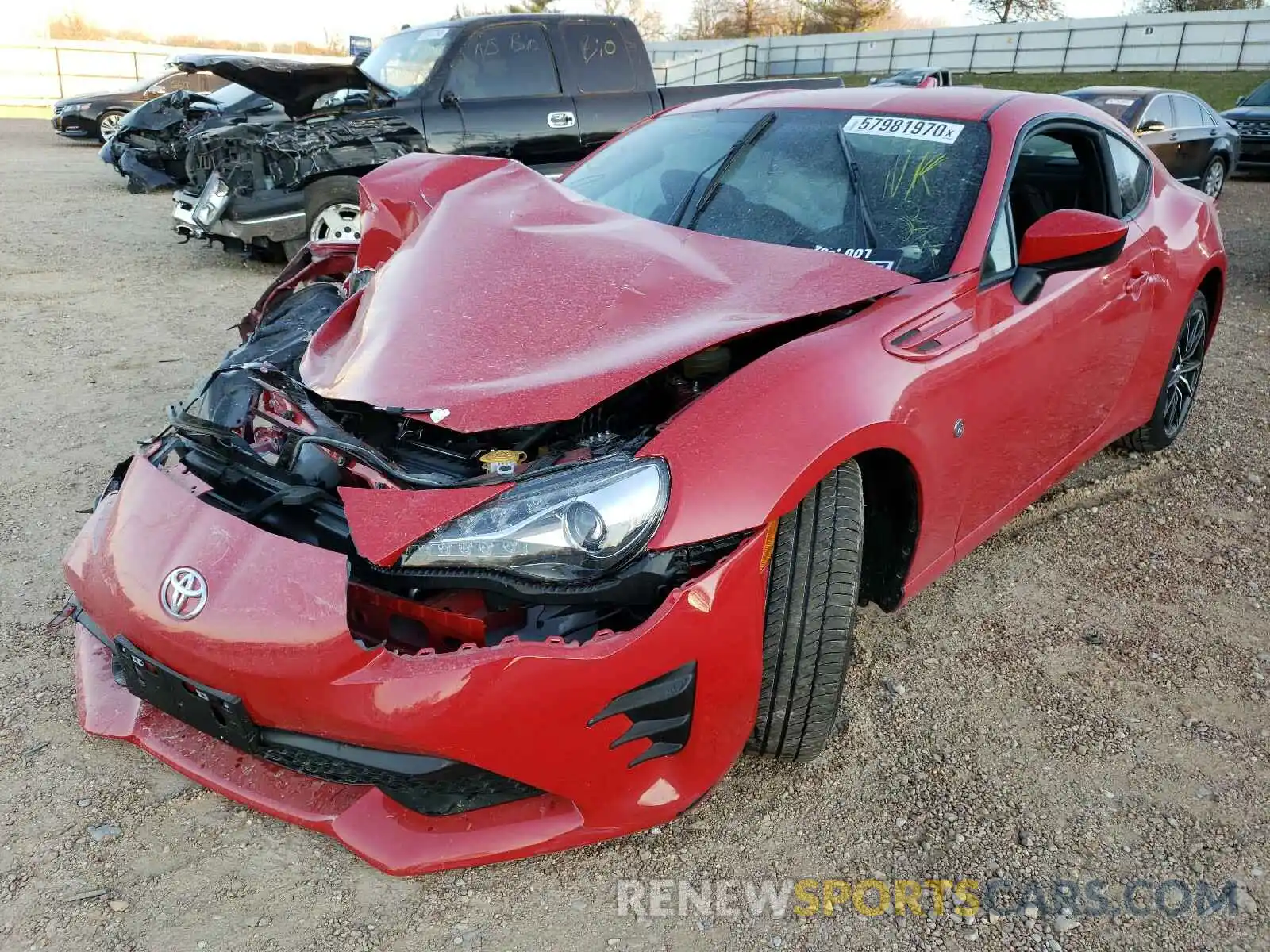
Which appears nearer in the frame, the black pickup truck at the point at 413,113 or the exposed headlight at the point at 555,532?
the exposed headlight at the point at 555,532

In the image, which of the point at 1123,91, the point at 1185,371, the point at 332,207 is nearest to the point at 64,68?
the point at 332,207

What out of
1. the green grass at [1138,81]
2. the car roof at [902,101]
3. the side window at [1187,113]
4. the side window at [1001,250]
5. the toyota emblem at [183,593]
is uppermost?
the car roof at [902,101]

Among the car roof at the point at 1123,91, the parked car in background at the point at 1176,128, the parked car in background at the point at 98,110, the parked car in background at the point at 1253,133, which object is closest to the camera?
the parked car in background at the point at 1176,128

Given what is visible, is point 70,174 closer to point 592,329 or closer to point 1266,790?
point 592,329

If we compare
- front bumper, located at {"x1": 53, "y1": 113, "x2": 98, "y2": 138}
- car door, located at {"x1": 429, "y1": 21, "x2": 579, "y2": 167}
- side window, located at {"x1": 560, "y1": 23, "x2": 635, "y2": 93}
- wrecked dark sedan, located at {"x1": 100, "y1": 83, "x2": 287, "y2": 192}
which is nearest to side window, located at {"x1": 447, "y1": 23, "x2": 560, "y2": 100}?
car door, located at {"x1": 429, "y1": 21, "x2": 579, "y2": 167}

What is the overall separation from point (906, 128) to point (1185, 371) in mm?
2112

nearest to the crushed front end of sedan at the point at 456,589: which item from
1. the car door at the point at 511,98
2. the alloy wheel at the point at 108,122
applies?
the car door at the point at 511,98

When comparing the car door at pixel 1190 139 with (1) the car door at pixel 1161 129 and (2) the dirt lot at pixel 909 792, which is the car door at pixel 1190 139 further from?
(2) the dirt lot at pixel 909 792

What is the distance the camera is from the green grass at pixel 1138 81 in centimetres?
2506

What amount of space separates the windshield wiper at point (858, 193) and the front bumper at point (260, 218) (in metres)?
5.09

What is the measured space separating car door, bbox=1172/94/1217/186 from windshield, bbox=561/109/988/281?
928cm

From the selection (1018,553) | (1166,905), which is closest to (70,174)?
(1018,553)

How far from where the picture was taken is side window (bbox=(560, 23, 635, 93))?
298 inches

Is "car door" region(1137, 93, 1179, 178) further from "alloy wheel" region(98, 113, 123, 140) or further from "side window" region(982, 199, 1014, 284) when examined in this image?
"alloy wheel" region(98, 113, 123, 140)
